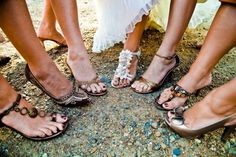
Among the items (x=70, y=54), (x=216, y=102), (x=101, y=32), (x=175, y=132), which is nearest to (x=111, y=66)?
(x=101, y=32)

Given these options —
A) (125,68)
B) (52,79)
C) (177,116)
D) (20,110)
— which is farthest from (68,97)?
(177,116)

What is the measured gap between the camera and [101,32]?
72.9 inches

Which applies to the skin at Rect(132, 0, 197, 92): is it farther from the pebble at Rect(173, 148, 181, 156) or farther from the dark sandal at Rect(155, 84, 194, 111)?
the pebble at Rect(173, 148, 181, 156)

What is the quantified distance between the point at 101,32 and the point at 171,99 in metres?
0.59

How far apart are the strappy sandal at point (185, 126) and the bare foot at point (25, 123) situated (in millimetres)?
465

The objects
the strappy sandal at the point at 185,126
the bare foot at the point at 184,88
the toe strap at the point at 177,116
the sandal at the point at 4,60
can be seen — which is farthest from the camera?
the sandal at the point at 4,60

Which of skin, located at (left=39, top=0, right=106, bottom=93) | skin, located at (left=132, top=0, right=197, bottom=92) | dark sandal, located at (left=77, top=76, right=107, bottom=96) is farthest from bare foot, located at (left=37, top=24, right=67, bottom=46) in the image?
skin, located at (left=132, top=0, right=197, bottom=92)

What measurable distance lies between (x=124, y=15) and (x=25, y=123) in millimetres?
717

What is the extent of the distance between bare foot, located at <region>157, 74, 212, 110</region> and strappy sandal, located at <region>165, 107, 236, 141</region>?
73mm

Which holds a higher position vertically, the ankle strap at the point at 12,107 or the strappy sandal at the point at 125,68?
the ankle strap at the point at 12,107

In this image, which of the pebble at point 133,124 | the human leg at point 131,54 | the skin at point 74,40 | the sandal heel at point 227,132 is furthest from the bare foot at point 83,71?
the sandal heel at point 227,132

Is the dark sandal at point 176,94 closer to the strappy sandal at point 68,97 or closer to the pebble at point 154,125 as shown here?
the pebble at point 154,125

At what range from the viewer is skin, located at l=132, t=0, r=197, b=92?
1.52 meters

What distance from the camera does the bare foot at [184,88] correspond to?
148cm
